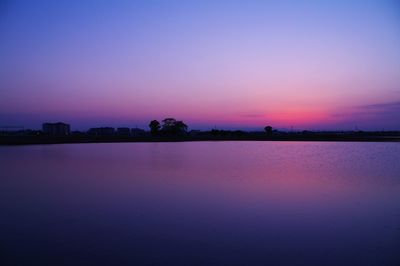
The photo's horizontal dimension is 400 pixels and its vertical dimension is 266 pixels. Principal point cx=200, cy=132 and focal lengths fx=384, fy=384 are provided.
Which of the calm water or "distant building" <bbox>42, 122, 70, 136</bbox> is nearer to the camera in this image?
the calm water

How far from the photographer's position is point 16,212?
8.98 metres

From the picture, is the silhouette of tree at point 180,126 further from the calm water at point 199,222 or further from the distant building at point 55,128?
the calm water at point 199,222

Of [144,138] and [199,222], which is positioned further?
[144,138]

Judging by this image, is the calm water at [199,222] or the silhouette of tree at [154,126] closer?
the calm water at [199,222]

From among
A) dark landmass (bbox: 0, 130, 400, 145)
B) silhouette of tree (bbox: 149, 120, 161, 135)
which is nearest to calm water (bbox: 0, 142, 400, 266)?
dark landmass (bbox: 0, 130, 400, 145)

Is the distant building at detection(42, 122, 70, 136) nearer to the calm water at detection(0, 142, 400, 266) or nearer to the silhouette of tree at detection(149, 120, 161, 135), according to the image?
the silhouette of tree at detection(149, 120, 161, 135)

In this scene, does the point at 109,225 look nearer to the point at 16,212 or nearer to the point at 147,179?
the point at 16,212

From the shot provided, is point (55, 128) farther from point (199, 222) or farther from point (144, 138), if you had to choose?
point (199, 222)

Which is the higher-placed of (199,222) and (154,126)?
(154,126)

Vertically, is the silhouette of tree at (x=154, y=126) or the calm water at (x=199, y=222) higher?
the silhouette of tree at (x=154, y=126)

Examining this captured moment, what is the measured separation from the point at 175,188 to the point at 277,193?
335cm

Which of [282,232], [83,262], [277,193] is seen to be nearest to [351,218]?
[282,232]

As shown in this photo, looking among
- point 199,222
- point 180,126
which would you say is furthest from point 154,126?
point 199,222

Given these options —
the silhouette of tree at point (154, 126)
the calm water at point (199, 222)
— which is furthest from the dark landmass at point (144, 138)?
the calm water at point (199, 222)
